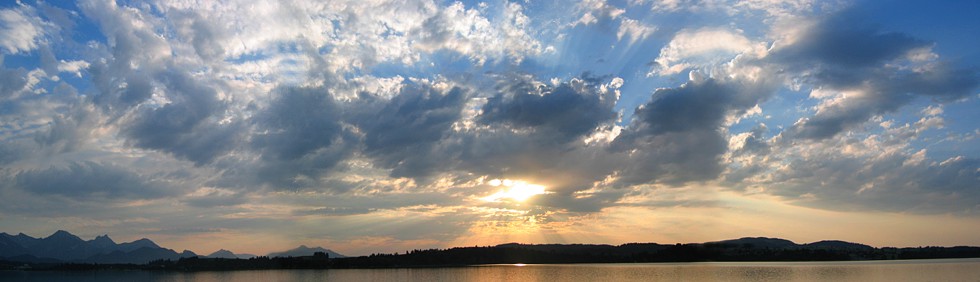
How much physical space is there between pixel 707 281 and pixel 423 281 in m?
74.0

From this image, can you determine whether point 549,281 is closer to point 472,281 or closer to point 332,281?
point 472,281

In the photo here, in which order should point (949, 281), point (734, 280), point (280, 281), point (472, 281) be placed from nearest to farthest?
1. point (949, 281)
2. point (734, 280)
3. point (472, 281)
4. point (280, 281)

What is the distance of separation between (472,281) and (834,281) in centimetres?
8450

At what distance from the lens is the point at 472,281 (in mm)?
157750

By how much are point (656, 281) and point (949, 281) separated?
174 ft

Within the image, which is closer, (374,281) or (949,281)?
(949,281)

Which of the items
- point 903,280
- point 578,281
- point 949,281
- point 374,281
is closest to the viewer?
point 949,281

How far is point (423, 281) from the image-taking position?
16200cm

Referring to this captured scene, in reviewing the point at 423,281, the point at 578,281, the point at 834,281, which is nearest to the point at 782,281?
the point at 834,281

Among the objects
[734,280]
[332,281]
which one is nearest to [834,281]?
[734,280]

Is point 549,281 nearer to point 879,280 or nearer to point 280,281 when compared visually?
point 879,280

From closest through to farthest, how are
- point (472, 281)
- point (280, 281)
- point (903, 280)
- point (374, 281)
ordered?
1. point (903, 280)
2. point (472, 281)
3. point (374, 281)
4. point (280, 281)

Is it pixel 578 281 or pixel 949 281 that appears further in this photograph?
pixel 578 281

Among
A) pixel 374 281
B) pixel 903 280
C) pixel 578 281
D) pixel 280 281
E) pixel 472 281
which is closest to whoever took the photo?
pixel 903 280
